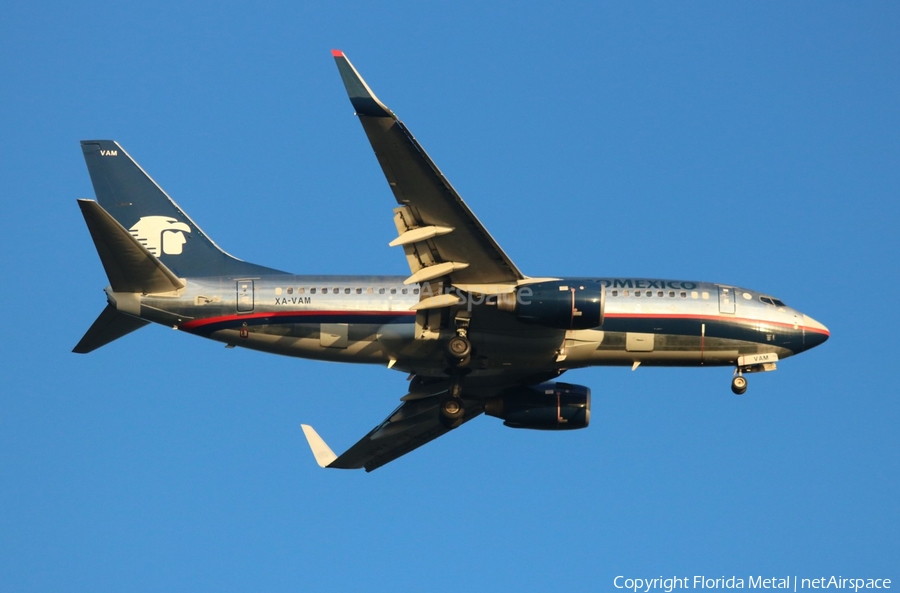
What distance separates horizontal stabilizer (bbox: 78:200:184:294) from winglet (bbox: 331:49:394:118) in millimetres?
9458

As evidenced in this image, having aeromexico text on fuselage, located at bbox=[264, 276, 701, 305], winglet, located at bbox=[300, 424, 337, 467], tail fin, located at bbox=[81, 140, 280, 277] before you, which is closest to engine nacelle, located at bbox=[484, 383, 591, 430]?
aeromexico text on fuselage, located at bbox=[264, 276, 701, 305]

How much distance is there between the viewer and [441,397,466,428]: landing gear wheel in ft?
161

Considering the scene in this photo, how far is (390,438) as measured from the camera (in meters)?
55.6

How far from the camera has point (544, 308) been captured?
4541 cm

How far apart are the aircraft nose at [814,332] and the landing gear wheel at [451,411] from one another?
13.9m

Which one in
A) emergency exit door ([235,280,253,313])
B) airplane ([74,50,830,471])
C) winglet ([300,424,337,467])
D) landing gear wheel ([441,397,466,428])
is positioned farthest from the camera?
winglet ([300,424,337,467])

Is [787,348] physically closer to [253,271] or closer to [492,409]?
[492,409]

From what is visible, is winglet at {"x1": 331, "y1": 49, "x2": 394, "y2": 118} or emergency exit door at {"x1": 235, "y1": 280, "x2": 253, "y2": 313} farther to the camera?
emergency exit door at {"x1": 235, "y1": 280, "x2": 253, "y2": 313}

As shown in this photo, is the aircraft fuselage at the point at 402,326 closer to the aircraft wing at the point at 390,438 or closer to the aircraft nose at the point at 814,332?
the aircraft nose at the point at 814,332

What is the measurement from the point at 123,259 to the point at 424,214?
11022 mm

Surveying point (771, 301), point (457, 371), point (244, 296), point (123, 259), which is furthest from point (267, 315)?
point (771, 301)

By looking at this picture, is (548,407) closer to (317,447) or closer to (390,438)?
(390,438)

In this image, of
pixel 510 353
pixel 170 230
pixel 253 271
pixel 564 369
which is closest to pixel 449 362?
pixel 510 353

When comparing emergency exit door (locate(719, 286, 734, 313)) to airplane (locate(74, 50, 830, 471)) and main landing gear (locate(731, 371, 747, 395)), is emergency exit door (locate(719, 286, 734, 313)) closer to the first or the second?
airplane (locate(74, 50, 830, 471))
